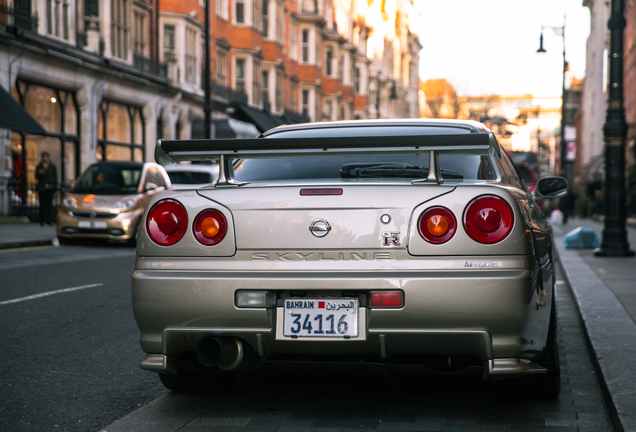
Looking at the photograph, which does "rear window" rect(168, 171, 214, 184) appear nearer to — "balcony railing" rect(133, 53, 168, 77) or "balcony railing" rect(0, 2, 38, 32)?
"balcony railing" rect(0, 2, 38, 32)

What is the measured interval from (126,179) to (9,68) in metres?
7.43

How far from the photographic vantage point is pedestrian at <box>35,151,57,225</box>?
67.4 feet

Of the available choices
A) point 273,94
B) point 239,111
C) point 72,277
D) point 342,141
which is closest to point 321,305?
point 342,141

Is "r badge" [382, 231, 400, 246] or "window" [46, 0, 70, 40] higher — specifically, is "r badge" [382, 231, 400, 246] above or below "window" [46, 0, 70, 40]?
below

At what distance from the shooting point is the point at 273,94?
4362cm

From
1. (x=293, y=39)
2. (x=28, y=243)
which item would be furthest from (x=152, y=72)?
(x=293, y=39)

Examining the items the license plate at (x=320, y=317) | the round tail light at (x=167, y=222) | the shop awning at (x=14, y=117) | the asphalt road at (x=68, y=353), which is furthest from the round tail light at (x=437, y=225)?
the shop awning at (x=14, y=117)

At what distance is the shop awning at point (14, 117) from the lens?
20.0 meters

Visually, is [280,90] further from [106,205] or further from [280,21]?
[106,205]

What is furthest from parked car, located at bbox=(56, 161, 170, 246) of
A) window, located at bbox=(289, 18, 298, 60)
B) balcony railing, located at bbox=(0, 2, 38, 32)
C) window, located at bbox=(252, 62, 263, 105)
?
window, located at bbox=(289, 18, 298, 60)

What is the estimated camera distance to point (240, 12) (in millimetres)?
40031

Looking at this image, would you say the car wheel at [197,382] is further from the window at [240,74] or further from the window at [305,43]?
the window at [305,43]

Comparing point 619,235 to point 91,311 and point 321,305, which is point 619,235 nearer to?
point 91,311

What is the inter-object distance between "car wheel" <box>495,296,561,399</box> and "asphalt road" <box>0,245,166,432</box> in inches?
79.0
